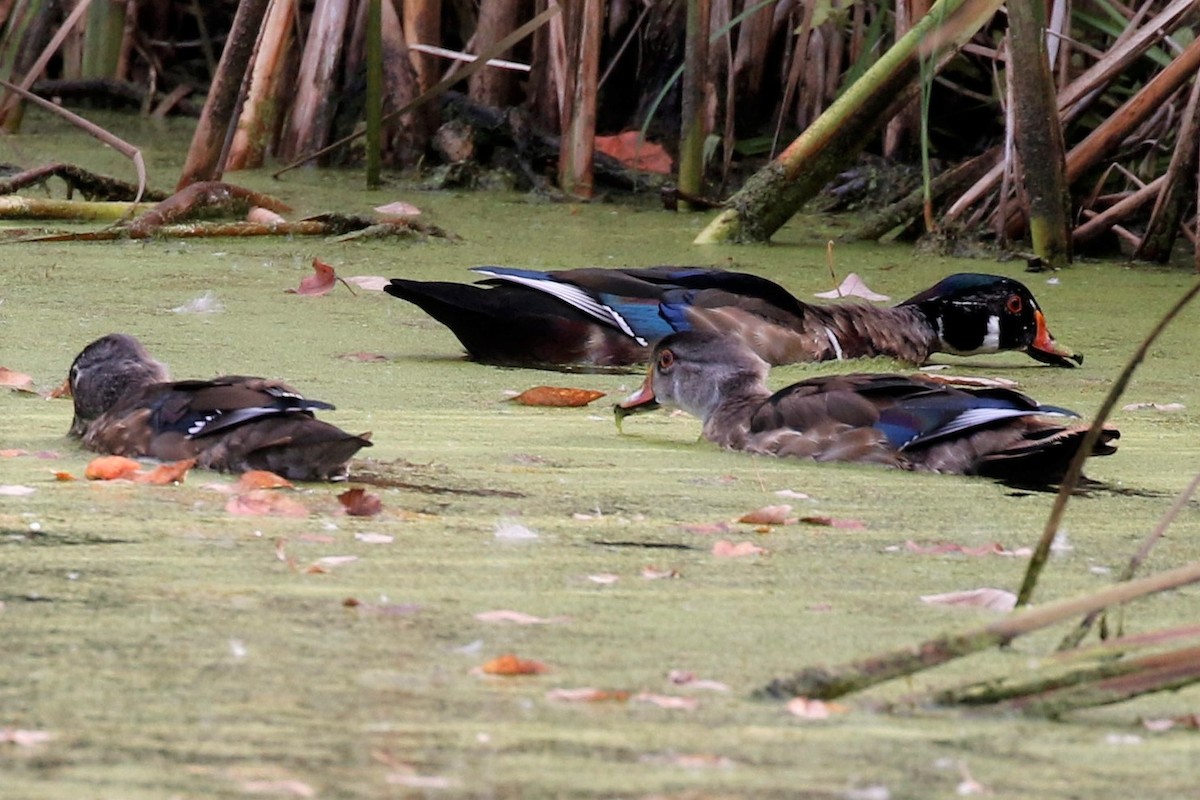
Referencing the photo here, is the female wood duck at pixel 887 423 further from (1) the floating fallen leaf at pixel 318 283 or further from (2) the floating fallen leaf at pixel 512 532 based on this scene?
(1) the floating fallen leaf at pixel 318 283

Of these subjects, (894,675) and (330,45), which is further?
(330,45)

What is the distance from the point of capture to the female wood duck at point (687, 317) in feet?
14.2

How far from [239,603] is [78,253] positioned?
3662 millimetres

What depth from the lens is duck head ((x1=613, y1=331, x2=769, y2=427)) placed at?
11.7ft

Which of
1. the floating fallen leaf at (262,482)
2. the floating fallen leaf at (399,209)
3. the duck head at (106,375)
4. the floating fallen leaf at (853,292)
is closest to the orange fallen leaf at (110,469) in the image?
the floating fallen leaf at (262,482)

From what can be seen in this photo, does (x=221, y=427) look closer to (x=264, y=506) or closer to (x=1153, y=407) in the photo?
(x=264, y=506)

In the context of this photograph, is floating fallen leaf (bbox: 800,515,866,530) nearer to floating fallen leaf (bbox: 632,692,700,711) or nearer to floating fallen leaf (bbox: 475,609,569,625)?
floating fallen leaf (bbox: 475,609,569,625)

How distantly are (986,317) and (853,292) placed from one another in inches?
29.3

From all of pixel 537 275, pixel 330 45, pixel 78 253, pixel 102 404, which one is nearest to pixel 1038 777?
pixel 102 404

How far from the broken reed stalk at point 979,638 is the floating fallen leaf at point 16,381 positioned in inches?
87.7

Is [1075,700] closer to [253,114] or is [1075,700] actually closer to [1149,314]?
[1149,314]

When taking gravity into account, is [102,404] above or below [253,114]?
above

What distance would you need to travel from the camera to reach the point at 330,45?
7.68 meters

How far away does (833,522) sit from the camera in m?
2.65
